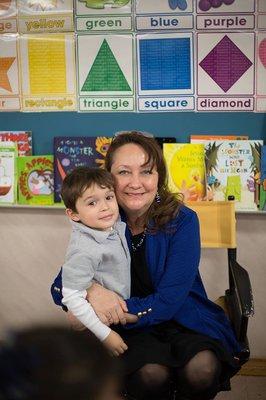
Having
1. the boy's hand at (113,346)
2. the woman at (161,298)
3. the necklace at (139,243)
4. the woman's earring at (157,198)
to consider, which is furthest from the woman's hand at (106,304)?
the boy's hand at (113,346)

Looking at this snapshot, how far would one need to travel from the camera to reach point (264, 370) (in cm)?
203

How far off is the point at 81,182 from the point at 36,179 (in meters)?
0.97

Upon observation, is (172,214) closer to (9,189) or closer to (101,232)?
(101,232)

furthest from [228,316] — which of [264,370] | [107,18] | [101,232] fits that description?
[107,18]

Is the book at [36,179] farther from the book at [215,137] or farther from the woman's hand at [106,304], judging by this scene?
the woman's hand at [106,304]

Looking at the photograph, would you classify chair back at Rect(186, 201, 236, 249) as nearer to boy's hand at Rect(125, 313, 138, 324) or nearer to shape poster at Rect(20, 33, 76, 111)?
boy's hand at Rect(125, 313, 138, 324)

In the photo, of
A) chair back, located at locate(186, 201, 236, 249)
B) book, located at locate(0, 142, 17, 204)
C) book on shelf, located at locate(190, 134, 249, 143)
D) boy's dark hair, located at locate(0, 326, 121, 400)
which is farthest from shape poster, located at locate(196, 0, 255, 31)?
boy's dark hair, located at locate(0, 326, 121, 400)

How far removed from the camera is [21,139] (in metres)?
2.00

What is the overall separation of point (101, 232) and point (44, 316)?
32.4 inches

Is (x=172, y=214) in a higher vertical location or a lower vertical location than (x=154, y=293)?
higher

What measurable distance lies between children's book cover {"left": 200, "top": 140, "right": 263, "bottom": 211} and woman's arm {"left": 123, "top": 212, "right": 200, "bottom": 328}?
1.95 feet

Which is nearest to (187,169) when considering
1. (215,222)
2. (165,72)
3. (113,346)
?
(215,222)

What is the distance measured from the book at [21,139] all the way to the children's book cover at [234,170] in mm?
736

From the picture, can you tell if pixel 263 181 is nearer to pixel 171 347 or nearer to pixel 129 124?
pixel 129 124
